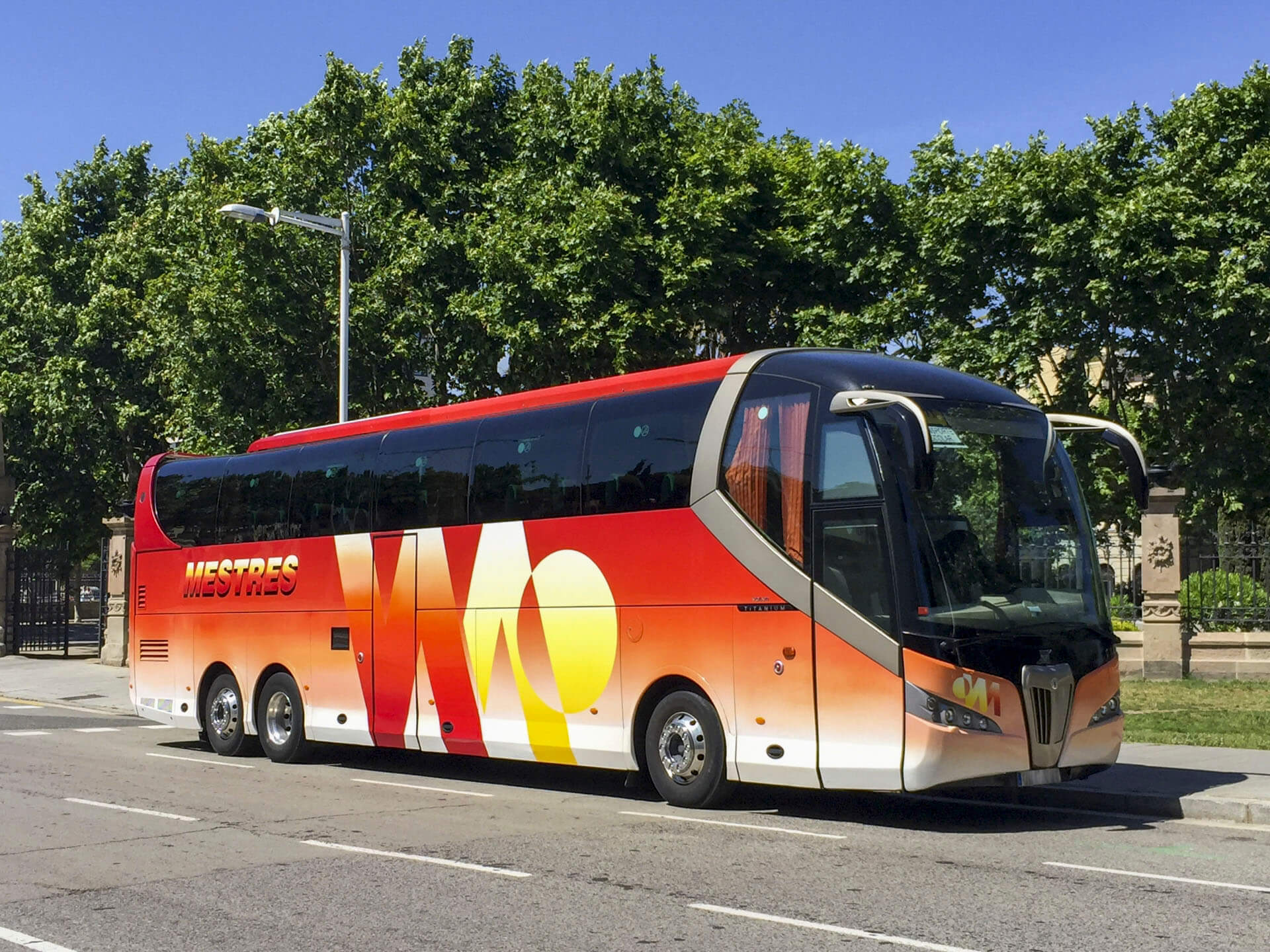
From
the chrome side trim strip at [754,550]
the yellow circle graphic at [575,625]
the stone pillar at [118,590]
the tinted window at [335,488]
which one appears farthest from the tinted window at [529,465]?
the stone pillar at [118,590]

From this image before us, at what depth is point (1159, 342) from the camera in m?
27.7

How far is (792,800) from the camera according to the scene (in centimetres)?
1281

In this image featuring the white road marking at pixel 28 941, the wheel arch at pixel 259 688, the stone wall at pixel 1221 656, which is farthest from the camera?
the stone wall at pixel 1221 656

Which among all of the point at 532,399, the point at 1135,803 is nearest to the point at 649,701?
the point at 532,399

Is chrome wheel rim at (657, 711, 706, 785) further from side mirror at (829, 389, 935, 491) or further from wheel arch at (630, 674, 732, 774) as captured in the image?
side mirror at (829, 389, 935, 491)

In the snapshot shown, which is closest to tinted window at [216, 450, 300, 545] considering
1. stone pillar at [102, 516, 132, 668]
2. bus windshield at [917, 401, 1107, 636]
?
bus windshield at [917, 401, 1107, 636]

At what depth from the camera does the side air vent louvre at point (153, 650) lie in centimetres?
1920

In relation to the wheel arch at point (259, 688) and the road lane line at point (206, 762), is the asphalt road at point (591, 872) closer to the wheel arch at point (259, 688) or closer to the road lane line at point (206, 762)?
the road lane line at point (206, 762)

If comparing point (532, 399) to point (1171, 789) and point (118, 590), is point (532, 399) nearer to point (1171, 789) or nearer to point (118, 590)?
point (1171, 789)

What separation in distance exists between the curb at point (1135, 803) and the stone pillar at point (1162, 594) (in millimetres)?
12603

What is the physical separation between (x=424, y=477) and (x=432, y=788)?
10.9 feet

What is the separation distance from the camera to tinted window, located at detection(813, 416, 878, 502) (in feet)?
35.7

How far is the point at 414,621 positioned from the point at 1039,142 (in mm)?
19083

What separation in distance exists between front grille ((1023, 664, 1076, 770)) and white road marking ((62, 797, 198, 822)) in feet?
21.7
